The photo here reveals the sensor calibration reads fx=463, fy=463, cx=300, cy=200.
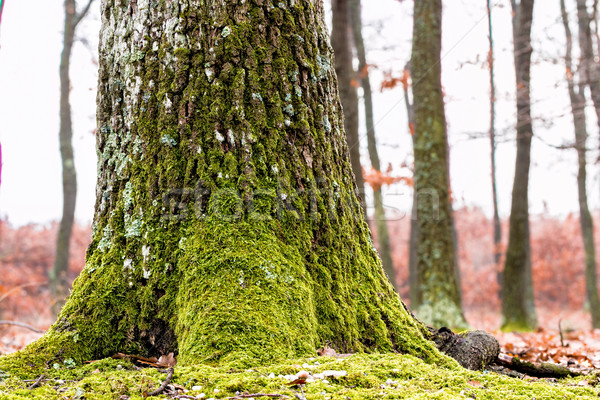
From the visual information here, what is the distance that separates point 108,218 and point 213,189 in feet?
2.26

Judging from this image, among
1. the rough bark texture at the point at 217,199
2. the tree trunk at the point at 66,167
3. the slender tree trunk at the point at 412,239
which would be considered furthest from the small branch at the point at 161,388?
the tree trunk at the point at 66,167

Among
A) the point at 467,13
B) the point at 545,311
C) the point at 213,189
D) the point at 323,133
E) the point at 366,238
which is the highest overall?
the point at 467,13

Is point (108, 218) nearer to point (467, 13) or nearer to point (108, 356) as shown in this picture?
point (108, 356)

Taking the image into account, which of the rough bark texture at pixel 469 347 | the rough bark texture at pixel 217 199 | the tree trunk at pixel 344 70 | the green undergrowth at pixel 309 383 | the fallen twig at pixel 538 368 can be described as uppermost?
the tree trunk at pixel 344 70

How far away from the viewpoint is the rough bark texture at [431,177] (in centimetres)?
718

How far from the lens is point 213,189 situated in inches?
96.1

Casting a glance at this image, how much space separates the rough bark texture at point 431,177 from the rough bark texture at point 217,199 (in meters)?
4.68

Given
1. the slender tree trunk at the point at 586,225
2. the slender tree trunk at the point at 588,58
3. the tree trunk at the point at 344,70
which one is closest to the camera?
the tree trunk at the point at 344,70

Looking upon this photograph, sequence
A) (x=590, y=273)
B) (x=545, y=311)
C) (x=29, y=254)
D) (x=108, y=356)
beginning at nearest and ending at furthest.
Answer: (x=108, y=356) < (x=590, y=273) < (x=29, y=254) < (x=545, y=311)

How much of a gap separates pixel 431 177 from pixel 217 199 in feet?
18.1

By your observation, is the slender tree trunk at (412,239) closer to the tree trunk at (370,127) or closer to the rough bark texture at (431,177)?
the tree trunk at (370,127)

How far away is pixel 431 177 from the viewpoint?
289 inches

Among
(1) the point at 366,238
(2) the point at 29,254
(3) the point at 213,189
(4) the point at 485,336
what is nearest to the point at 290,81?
(3) the point at 213,189

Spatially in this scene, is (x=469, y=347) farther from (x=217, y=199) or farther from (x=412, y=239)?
(x=412, y=239)
